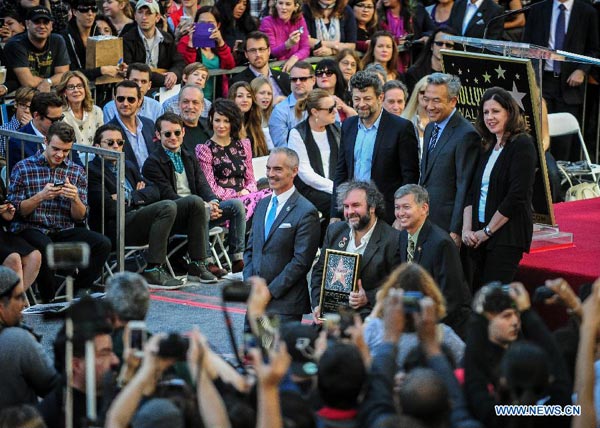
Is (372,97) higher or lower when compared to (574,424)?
higher

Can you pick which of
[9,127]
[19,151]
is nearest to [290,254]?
[19,151]

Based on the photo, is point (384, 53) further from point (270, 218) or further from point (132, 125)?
point (270, 218)

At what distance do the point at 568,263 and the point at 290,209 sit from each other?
7.21 feet

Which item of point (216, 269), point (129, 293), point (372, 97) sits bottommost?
point (216, 269)

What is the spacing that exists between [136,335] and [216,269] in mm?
5269

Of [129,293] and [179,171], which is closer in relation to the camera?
[129,293]

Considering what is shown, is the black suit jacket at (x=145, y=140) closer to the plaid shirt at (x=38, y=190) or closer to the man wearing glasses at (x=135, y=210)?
the man wearing glasses at (x=135, y=210)

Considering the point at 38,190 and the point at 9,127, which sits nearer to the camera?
the point at 38,190

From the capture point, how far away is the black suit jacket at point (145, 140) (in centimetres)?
1243

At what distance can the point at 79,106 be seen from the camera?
12.6 meters

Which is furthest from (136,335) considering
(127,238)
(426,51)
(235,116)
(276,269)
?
(426,51)

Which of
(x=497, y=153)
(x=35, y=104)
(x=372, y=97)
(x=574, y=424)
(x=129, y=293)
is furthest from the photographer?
(x=35, y=104)

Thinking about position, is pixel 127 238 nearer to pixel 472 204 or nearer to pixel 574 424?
pixel 472 204

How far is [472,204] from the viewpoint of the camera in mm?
9984
